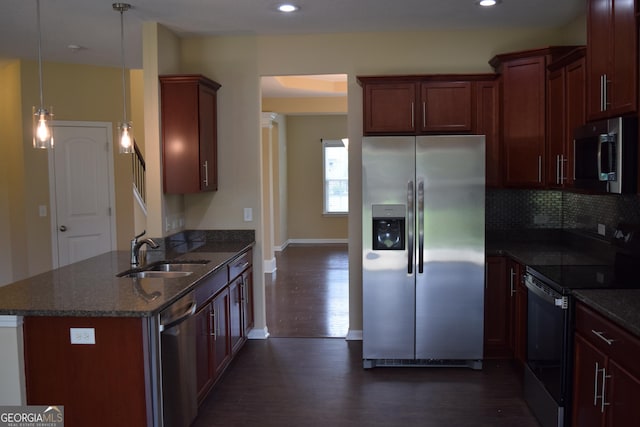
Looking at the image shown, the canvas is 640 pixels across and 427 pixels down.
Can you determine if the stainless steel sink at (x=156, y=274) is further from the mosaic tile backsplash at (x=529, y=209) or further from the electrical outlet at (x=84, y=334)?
the mosaic tile backsplash at (x=529, y=209)

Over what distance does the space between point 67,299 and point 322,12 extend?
106 inches

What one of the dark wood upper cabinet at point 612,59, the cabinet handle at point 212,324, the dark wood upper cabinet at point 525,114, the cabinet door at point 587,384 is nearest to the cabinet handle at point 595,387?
the cabinet door at point 587,384

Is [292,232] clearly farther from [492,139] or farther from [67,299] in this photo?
[67,299]

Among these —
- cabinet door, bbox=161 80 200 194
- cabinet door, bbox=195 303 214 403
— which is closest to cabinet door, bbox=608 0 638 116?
cabinet door, bbox=195 303 214 403

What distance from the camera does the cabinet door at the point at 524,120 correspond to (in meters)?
4.24

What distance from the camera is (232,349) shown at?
4.22m

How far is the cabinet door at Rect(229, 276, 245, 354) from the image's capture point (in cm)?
421

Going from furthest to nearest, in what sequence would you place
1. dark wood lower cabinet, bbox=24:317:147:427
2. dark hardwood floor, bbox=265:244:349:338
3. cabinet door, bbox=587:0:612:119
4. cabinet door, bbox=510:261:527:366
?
dark hardwood floor, bbox=265:244:349:338 < cabinet door, bbox=510:261:527:366 < cabinet door, bbox=587:0:612:119 < dark wood lower cabinet, bbox=24:317:147:427

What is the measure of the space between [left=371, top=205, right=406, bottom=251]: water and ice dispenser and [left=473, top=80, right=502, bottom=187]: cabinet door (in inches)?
36.3

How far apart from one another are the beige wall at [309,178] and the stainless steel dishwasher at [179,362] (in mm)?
8060

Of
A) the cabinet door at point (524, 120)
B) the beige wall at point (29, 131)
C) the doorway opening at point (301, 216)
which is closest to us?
the cabinet door at point (524, 120)

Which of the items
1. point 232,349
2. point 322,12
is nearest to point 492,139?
point 322,12

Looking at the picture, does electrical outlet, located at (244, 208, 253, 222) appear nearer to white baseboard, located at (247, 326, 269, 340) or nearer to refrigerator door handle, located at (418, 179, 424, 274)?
white baseboard, located at (247, 326, 269, 340)

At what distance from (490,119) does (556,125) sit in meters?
0.55
